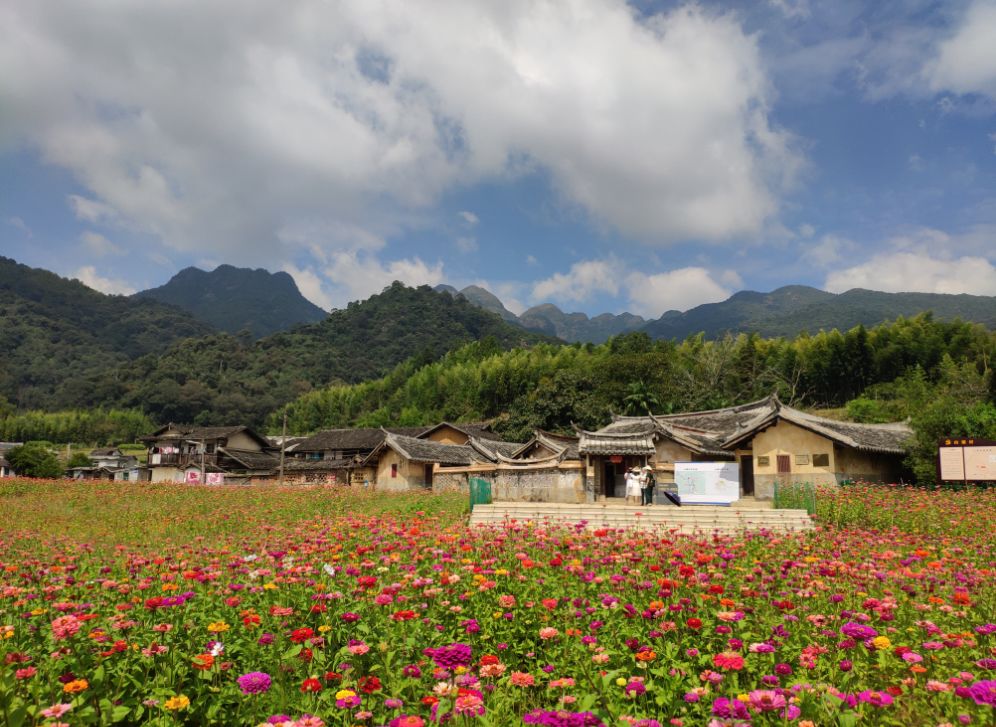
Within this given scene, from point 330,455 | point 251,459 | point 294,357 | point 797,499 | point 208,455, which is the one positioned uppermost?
point 294,357

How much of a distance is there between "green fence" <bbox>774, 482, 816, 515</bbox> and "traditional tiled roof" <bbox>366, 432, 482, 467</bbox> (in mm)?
20152

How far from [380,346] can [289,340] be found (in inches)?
753

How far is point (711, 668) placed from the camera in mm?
4109

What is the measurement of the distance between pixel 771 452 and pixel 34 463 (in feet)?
140

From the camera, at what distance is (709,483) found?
65.3ft

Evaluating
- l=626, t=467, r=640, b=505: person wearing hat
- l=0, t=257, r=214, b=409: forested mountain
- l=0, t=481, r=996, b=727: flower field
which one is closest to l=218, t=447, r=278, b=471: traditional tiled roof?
l=626, t=467, r=640, b=505: person wearing hat

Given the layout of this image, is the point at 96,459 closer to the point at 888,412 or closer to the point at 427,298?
the point at 888,412

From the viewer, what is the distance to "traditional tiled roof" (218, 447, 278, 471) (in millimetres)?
50188

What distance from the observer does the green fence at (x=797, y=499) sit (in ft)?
47.0

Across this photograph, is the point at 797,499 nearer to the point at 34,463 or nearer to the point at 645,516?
the point at 645,516

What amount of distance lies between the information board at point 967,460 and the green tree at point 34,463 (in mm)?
46146

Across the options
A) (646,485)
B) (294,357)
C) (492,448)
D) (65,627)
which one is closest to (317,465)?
(492,448)

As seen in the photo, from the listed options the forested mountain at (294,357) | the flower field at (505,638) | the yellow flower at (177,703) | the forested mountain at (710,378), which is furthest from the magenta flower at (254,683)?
the forested mountain at (294,357)

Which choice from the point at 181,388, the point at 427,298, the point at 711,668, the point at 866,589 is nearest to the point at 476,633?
the point at 711,668
